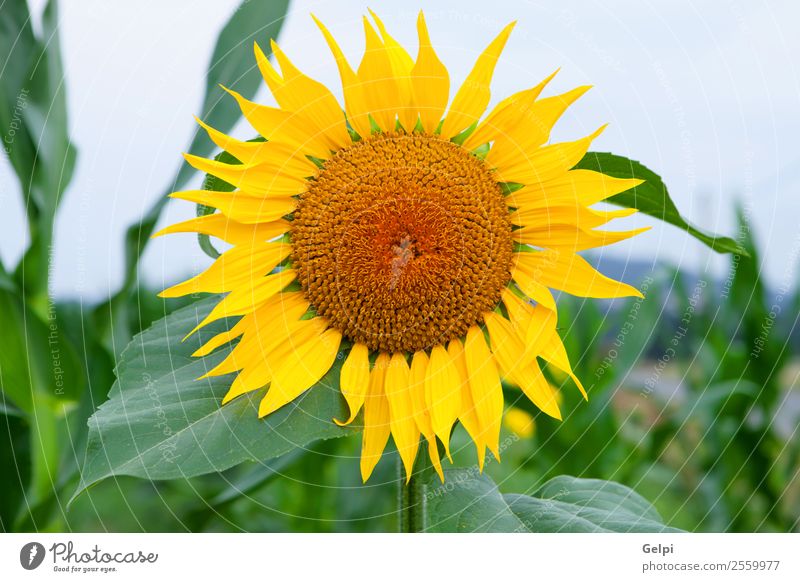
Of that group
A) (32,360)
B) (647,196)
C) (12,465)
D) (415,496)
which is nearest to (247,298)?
(415,496)

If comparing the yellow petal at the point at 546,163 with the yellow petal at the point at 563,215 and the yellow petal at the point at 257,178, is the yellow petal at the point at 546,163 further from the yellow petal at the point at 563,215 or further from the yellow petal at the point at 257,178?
the yellow petal at the point at 257,178

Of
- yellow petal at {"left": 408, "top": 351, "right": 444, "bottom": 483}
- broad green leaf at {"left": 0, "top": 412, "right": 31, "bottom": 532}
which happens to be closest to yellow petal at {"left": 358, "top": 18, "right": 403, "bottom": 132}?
yellow petal at {"left": 408, "top": 351, "right": 444, "bottom": 483}

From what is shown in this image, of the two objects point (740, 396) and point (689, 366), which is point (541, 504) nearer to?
point (740, 396)

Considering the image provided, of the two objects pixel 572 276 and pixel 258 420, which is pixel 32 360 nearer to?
pixel 258 420

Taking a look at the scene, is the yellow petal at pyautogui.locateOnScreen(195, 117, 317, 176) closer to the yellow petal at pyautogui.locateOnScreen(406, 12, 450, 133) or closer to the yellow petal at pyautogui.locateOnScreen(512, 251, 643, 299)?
the yellow petal at pyautogui.locateOnScreen(406, 12, 450, 133)

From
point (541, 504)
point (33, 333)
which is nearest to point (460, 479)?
point (541, 504)

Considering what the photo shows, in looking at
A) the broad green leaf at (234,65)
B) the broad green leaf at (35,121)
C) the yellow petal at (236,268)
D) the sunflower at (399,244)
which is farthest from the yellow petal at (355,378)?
the broad green leaf at (35,121)
